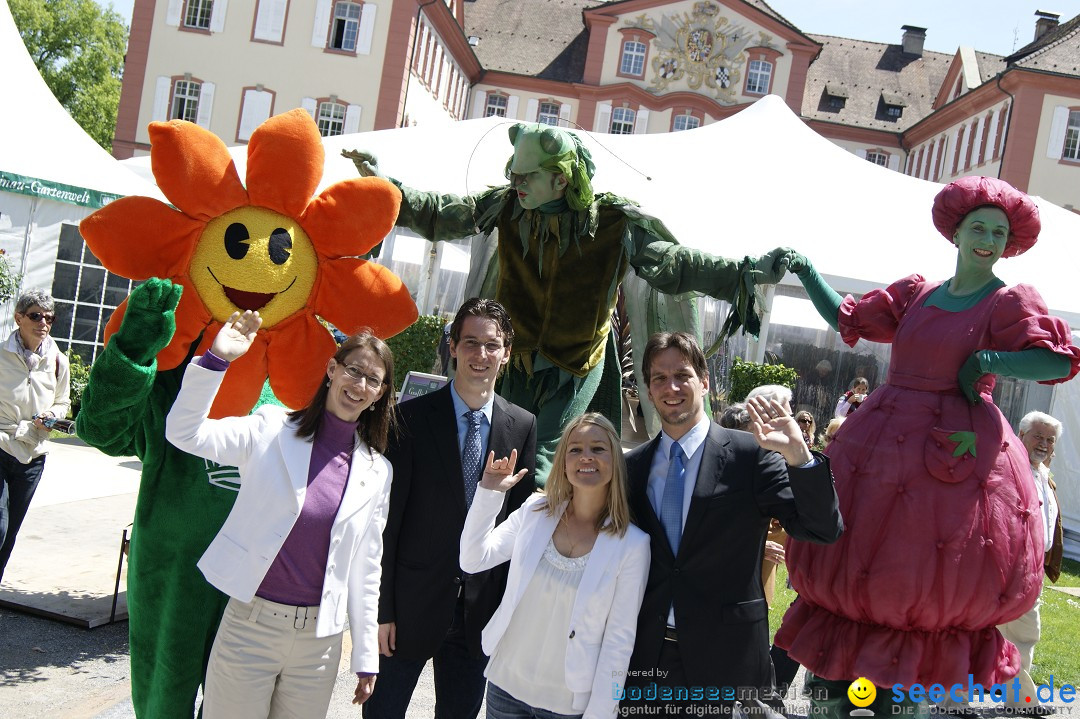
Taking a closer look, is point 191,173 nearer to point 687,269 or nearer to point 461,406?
point 461,406

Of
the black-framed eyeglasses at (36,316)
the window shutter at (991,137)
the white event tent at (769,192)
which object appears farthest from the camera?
the window shutter at (991,137)

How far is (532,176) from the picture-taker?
130 inches

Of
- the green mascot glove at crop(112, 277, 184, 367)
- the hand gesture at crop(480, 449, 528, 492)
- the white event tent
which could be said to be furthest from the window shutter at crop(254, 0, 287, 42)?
the hand gesture at crop(480, 449, 528, 492)

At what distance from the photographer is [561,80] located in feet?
127

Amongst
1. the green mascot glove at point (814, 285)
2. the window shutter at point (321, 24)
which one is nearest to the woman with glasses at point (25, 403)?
the green mascot glove at point (814, 285)

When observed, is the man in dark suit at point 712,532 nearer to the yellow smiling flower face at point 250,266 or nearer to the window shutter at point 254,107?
the yellow smiling flower face at point 250,266

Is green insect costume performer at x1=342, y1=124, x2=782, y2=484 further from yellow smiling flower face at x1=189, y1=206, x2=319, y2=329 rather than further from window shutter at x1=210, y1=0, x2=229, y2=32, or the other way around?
window shutter at x1=210, y1=0, x2=229, y2=32

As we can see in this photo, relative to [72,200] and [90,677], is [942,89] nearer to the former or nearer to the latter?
[72,200]

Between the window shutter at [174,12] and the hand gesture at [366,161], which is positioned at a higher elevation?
the window shutter at [174,12]

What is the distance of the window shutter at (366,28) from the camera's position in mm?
28719

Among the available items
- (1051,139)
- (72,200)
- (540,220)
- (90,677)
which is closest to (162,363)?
(540,220)

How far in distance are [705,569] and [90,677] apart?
295cm

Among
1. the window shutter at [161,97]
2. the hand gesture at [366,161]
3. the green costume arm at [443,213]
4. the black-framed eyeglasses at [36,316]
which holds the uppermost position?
the window shutter at [161,97]

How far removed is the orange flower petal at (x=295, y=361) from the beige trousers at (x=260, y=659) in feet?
2.11
